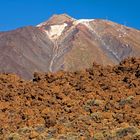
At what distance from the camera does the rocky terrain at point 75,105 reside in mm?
18172

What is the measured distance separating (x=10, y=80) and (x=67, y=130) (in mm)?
8618

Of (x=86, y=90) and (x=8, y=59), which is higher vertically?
(x=8, y=59)

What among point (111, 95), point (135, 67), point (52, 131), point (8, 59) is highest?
point (8, 59)

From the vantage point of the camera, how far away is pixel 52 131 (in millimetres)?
18656

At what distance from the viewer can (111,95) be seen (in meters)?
22.0

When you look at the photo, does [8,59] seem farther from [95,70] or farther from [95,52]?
[95,70]

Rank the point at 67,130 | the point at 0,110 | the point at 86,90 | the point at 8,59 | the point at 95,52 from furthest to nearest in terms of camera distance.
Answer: the point at 95,52 < the point at 8,59 < the point at 86,90 < the point at 0,110 < the point at 67,130

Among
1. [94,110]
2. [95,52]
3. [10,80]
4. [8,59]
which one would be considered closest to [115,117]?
[94,110]

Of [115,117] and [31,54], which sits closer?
[115,117]

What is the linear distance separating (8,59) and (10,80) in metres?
156

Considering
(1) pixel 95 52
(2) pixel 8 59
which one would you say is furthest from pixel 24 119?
(1) pixel 95 52

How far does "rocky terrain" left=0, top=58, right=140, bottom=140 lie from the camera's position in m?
18.2

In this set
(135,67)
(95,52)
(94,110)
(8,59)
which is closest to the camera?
(94,110)

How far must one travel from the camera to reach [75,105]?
2130cm
